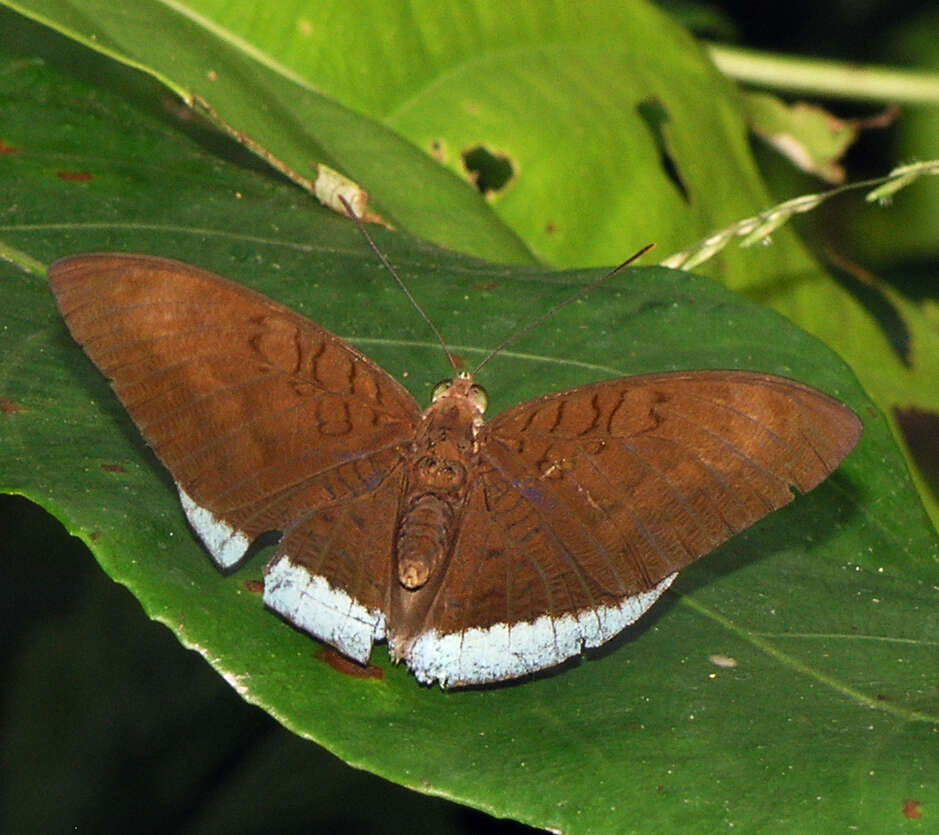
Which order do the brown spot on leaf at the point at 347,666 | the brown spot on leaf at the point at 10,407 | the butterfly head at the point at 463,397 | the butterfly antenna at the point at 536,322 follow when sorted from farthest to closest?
the butterfly antenna at the point at 536,322, the butterfly head at the point at 463,397, the brown spot on leaf at the point at 10,407, the brown spot on leaf at the point at 347,666

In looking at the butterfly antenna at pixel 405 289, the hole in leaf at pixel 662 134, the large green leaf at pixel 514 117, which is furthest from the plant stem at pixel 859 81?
the butterfly antenna at pixel 405 289

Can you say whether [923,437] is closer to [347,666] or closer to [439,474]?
[439,474]

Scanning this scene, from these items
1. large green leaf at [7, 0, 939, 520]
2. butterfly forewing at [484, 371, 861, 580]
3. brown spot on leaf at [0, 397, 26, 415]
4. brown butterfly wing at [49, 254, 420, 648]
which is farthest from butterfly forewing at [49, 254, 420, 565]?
large green leaf at [7, 0, 939, 520]

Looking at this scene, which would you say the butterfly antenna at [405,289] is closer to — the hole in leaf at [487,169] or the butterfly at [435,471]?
the butterfly at [435,471]

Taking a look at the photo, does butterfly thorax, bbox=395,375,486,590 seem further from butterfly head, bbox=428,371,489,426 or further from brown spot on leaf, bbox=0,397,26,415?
brown spot on leaf, bbox=0,397,26,415

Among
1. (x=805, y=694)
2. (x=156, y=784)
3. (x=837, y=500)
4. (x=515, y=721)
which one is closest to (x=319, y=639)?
(x=515, y=721)

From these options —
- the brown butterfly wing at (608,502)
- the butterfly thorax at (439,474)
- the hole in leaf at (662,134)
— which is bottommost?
the hole in leaf at (662,134)

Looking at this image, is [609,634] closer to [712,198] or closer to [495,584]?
[495,584]
